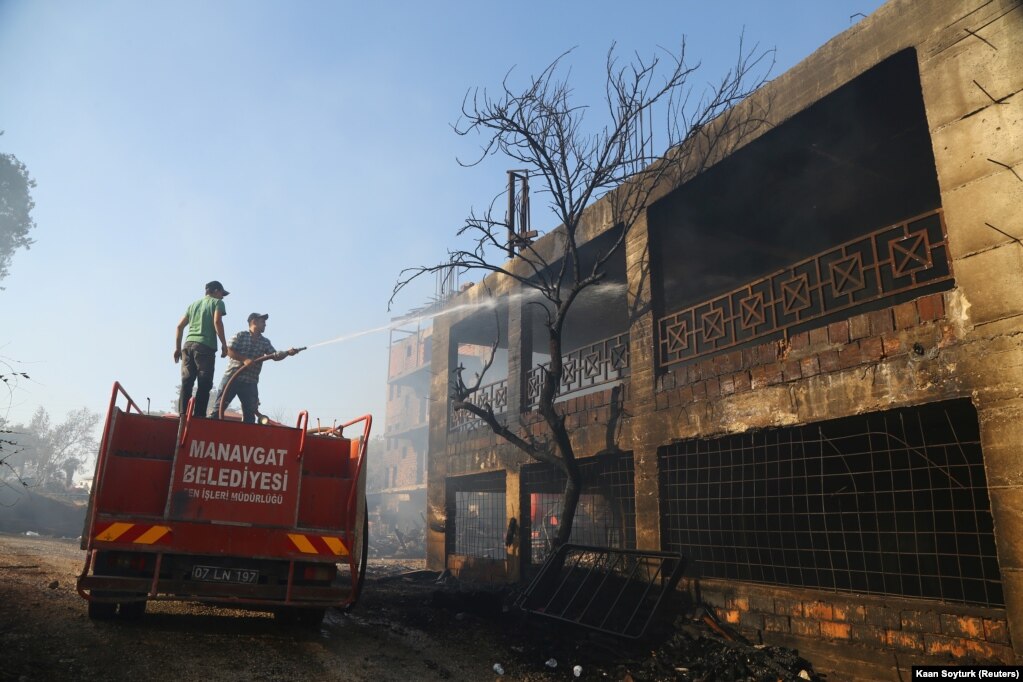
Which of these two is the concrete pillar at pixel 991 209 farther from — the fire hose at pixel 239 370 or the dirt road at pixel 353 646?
the fire hose at pixel 239 370

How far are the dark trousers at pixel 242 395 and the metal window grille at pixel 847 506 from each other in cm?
551

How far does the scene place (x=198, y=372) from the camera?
823cm

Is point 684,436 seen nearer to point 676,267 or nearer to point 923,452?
point 923,452

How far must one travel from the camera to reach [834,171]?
979 cm

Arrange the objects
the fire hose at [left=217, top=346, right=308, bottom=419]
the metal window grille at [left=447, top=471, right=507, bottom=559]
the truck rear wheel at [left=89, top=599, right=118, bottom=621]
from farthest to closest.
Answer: the metal window grille at [left=447, top=471, right=507, bottom=559]
the fire hose at [left=217, top=346, right=308, bottom=419]
the truck rear wheel at [left=89, top=599, right=118, bottom=621]

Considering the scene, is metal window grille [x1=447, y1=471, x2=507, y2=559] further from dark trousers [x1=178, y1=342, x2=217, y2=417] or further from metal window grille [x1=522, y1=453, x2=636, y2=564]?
dark trousers [x1=178, y1=342, x2=217, y2=417]

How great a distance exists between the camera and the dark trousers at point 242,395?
8.59m

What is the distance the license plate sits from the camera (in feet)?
20.4

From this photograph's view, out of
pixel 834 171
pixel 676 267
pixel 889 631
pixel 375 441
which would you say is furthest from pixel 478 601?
pixel 375 441

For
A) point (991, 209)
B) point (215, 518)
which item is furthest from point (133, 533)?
point (991, 209)

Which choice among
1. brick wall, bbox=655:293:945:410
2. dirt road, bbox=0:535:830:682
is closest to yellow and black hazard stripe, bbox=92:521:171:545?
dirt road, bbox=0:535:830:682

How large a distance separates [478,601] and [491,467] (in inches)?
179

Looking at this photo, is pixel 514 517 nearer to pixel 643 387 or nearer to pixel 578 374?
pixel 578 374

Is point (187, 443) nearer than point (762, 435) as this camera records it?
Yes
